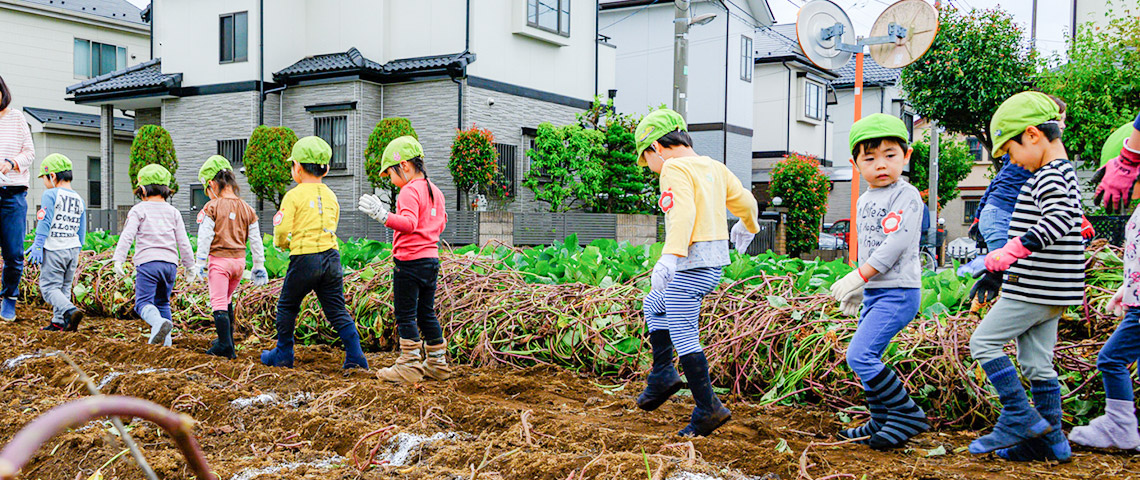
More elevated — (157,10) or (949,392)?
(157,10)

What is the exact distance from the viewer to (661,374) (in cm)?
398

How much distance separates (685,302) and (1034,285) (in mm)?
1455

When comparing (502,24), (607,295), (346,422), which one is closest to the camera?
(346,422)

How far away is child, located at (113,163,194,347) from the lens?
609cm

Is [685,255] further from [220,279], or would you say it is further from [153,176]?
[153,176]

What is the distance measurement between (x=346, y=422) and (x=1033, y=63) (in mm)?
20353

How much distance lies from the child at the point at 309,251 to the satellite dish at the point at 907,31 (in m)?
5.17

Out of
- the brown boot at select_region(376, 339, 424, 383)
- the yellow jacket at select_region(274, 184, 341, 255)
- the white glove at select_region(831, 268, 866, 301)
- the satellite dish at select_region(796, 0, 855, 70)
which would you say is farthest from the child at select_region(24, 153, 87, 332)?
the satellite dish at select_region(796, 0, 855, 70)

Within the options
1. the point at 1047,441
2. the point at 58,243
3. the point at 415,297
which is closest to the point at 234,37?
the point at 58,243

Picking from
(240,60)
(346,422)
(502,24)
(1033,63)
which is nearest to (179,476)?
(346,422)

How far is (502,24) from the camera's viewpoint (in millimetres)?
19062

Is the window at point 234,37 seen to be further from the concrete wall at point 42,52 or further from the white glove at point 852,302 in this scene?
the white glove at point 852,302

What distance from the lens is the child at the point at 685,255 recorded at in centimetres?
372

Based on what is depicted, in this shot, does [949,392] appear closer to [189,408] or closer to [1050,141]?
[1050,141]
